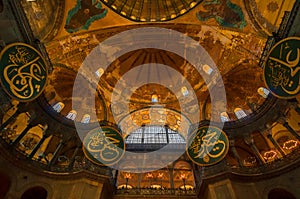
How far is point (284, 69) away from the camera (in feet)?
30.8

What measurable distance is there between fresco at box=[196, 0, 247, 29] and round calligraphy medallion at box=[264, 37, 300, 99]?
3.79 m

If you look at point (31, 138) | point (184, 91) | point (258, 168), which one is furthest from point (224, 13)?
point (31, 138)

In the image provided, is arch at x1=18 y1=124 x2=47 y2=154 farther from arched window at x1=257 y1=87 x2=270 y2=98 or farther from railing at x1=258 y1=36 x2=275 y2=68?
arched window at x1=257 y1=87 x2=270 y2=98

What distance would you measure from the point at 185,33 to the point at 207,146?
8335mm

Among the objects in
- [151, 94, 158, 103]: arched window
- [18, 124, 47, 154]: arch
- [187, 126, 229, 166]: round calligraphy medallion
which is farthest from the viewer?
[151, 94, 158, 103]: arched window

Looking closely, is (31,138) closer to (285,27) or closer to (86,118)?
(86,118)

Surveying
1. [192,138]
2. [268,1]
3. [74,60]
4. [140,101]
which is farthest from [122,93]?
[268,1]

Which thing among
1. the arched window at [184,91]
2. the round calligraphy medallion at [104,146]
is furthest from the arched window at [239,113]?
the round calligraphy medallion at [104,146]

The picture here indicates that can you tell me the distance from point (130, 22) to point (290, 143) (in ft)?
41.3

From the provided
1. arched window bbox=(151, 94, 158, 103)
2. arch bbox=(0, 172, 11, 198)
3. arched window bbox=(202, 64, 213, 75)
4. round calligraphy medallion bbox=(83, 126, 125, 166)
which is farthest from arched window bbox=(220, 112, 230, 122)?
arch bbox=(0, 172, 11, 198)

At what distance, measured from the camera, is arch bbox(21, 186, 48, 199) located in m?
9.99

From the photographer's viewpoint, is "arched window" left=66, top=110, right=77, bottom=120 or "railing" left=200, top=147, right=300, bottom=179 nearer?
"railing" left=200, top=147, right=300, bottom=179

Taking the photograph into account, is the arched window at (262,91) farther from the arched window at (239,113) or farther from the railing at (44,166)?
the railing at (44,166)

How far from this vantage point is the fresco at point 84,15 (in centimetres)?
1347
